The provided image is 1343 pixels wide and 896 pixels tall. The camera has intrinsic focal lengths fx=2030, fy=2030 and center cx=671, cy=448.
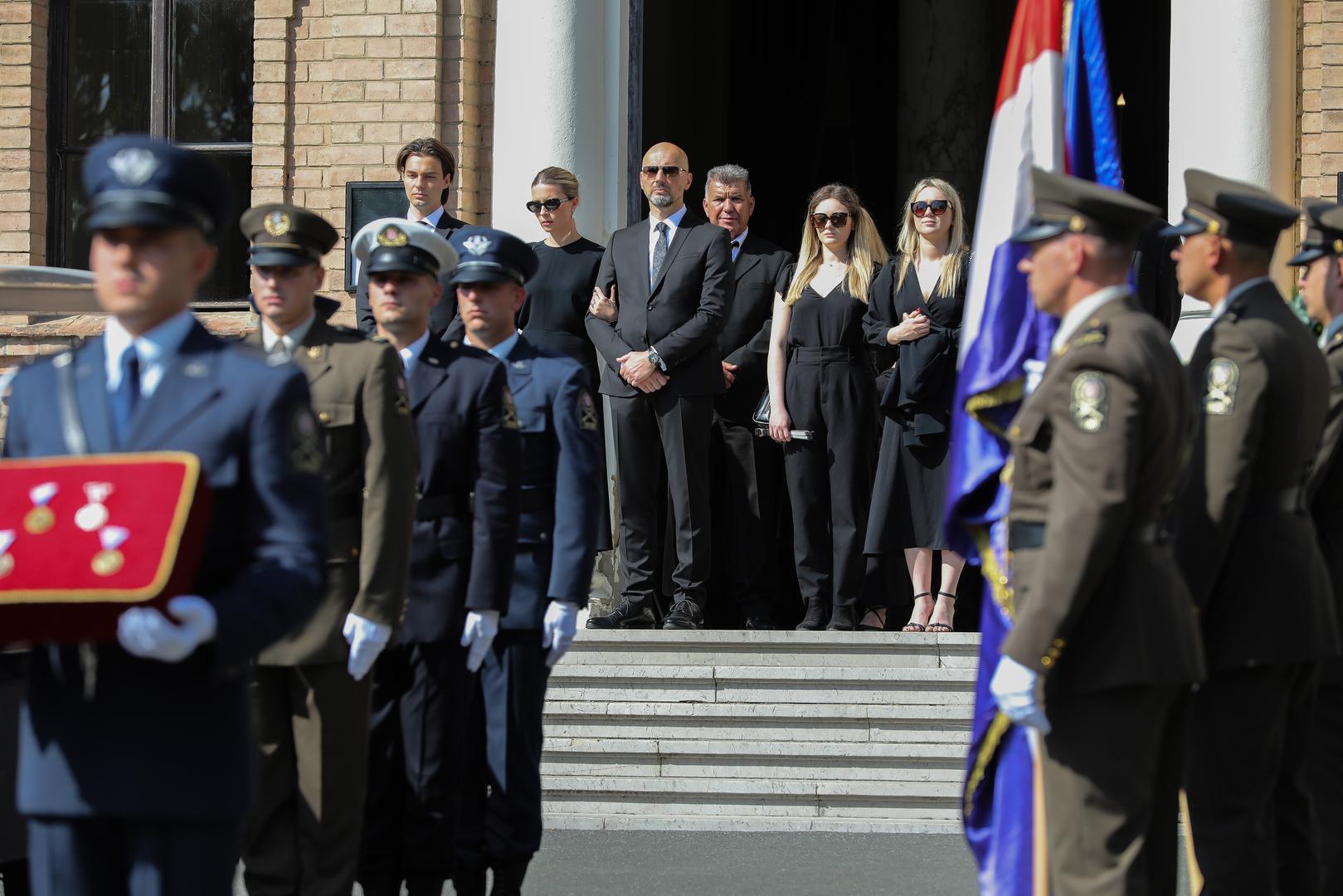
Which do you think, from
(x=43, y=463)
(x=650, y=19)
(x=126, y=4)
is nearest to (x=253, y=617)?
(x=43, y=463)

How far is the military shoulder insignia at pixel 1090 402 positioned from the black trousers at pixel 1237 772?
2.76 feet

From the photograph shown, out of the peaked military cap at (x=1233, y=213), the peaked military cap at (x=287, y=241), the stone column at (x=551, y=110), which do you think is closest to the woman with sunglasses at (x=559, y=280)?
the stone column at (x=551, y=110)

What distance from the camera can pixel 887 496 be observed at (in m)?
9.10

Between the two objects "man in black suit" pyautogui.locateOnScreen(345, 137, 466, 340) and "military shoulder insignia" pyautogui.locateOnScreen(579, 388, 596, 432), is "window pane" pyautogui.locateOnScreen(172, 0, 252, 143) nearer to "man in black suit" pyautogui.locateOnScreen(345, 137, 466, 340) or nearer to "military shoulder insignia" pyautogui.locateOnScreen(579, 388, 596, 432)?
"man in black suit" pyautogui.locateOnScreen(345, 137, 466, 340)

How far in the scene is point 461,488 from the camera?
580cm

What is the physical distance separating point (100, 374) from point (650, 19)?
11040 mm

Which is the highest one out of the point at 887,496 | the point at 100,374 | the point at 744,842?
the point at 100,374

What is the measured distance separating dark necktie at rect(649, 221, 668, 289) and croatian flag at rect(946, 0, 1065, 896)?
351cm

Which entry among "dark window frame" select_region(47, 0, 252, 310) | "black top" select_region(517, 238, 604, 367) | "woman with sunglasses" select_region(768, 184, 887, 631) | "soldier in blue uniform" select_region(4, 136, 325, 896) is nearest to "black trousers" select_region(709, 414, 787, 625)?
"woman with sunglasses" select_region(768, 184, 887, 631)

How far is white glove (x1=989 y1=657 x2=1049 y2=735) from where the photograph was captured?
418 centimetres

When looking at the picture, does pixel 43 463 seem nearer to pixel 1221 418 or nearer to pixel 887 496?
pixel 1221 418

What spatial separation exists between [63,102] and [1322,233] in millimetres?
9248

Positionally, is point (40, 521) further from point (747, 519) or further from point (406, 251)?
point (747, 519)

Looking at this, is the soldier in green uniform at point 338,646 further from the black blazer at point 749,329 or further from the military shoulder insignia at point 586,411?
the black blazer at point 749,329
